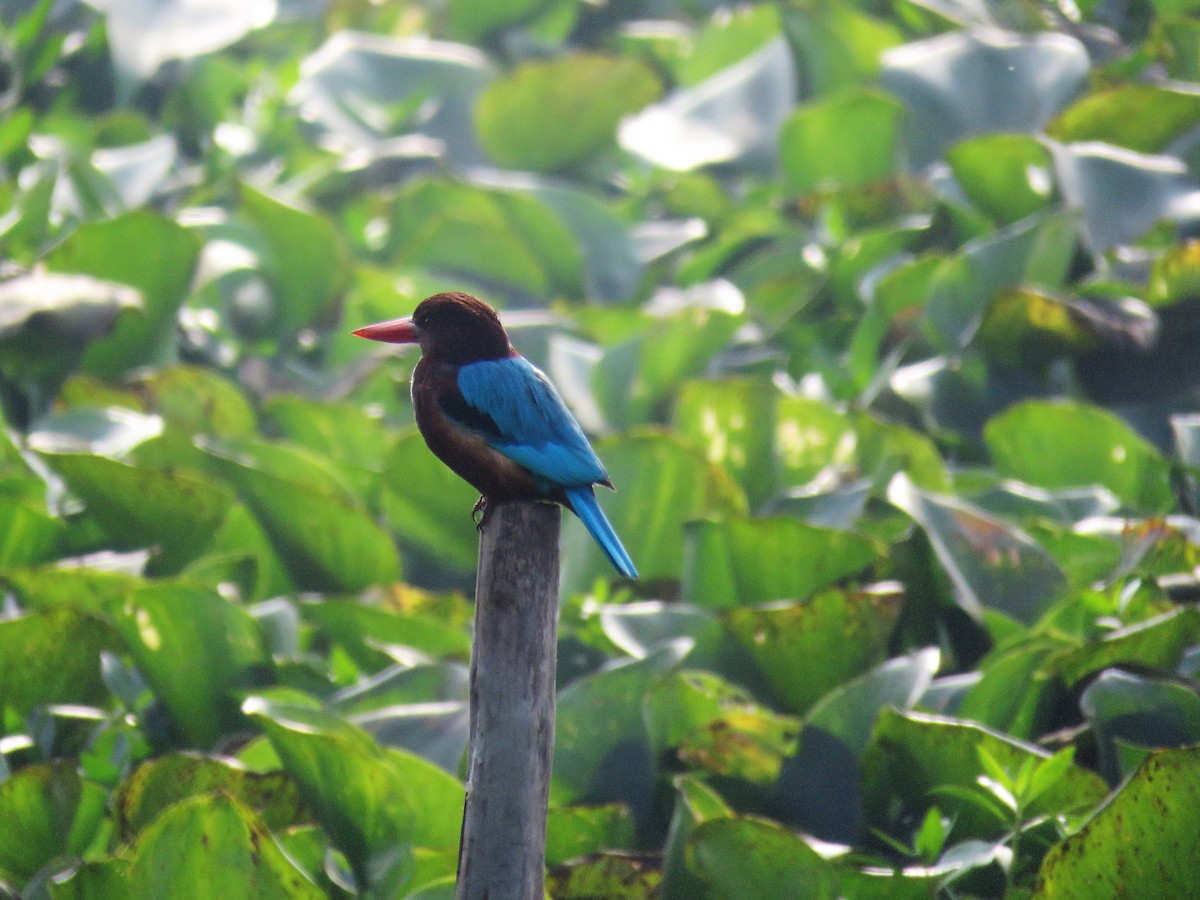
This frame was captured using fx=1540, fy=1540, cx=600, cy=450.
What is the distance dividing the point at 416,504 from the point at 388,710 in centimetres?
102

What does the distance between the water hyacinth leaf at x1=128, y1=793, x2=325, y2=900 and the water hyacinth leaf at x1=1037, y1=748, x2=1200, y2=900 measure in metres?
1.32

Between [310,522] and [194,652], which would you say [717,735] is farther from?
[310,522]

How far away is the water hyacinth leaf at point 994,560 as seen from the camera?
354 centimetres

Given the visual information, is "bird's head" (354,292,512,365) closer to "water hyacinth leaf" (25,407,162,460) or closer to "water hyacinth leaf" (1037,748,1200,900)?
"water hyacinth leaf" (1037,748,1200,900)

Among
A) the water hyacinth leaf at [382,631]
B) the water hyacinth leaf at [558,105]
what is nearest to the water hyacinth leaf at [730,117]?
the water hyacinth leaf at [558,105]

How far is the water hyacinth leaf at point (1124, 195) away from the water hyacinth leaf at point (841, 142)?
873 millimetres

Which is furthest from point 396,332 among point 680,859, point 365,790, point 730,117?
point 730,117

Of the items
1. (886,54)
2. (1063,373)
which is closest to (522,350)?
(1063,373)

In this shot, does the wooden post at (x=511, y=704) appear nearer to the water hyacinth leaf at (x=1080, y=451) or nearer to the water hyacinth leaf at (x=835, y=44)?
the water hyacinth leaf at (x=1080, y=451)

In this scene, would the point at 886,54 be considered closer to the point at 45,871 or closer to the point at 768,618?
the point at 768,618

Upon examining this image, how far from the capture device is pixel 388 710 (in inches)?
125

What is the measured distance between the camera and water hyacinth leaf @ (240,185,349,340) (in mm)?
5293

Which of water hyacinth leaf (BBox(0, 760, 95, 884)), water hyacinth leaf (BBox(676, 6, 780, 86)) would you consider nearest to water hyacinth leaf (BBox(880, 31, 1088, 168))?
water hyacinth leaf (BBox(676, 6, 780, 86))

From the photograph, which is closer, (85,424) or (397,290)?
(85,424)
